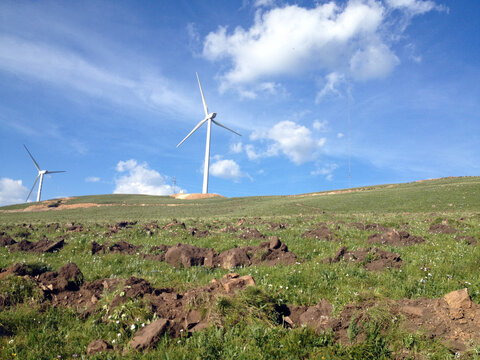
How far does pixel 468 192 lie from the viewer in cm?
5666

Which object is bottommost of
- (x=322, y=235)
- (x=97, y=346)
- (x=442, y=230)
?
(x=97, y=346)

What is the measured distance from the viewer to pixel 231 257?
11695mm

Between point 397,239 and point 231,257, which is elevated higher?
point 397,239

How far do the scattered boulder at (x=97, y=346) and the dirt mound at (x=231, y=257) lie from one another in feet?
18.5

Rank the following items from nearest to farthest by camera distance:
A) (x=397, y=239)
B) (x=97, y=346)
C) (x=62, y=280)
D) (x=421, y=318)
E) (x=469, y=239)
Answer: (x=97, y=346) < (x=421, y=318) < (x=62, y=280) < (x=469, y=239) < (x=397, y=239)

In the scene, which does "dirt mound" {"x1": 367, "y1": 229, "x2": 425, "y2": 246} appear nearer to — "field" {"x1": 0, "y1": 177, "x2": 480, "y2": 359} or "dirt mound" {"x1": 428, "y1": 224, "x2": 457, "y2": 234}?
"field" {"x1": 0, "y1": 177, "x2": 480, "y2": 359}

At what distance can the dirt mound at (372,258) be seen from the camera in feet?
33.3

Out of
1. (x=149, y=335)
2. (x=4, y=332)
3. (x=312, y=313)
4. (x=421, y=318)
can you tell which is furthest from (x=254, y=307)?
(x=4, y=332)

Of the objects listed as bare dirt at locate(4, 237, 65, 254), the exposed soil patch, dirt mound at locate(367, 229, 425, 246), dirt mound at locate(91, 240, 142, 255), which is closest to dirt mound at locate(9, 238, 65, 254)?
bare dirt at locate(4, 237, 65, 254)

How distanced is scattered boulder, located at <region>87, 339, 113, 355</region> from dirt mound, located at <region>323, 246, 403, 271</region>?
25.3ft

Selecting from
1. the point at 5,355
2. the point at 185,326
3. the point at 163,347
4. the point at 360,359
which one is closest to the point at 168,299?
the point at 185,326

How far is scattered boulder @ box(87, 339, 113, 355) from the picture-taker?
18.8 ft

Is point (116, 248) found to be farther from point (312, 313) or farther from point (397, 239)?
point (397, 239)

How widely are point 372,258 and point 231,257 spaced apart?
16.9 feet
